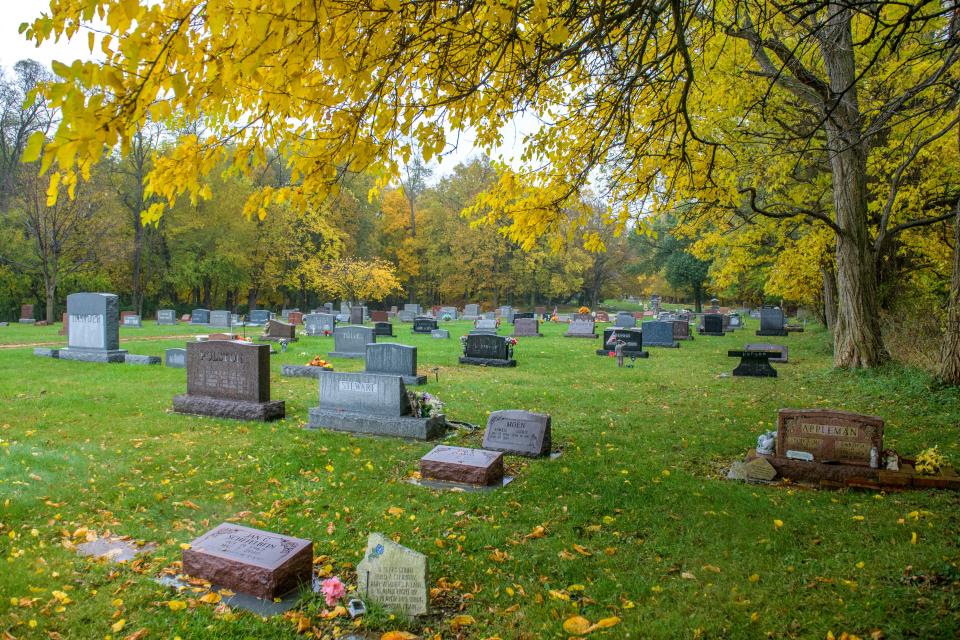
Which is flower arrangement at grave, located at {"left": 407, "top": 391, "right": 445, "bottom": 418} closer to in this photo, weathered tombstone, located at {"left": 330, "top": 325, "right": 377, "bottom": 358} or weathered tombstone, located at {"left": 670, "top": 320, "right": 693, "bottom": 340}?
weathered tombstone, located at {"left": 330, "top": 325, "right": 377, "bottom": 358}

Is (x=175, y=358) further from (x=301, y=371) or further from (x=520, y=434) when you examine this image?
(x=520, y=434)

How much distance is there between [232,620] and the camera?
12.7 feet

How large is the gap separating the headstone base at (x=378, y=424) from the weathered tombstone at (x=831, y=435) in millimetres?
4721

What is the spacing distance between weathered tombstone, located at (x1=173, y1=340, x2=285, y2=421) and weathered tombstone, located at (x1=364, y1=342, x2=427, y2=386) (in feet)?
10.1

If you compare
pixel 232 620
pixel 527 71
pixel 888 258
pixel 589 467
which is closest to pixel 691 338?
pixel 888 258

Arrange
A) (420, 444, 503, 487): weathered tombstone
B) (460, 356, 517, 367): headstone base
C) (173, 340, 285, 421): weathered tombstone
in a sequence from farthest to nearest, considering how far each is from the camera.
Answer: (460, 356, 517, 367): headstone base
(173, 340, 285, 421): weathered tombstone
(420, 444, 503, 487): weathered tombstone

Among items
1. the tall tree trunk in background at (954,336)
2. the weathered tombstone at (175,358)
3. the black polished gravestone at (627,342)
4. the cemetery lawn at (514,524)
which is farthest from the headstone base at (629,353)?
the weathered tombstone at (175,358)

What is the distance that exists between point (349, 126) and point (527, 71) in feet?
5.93

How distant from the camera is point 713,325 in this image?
3089cm

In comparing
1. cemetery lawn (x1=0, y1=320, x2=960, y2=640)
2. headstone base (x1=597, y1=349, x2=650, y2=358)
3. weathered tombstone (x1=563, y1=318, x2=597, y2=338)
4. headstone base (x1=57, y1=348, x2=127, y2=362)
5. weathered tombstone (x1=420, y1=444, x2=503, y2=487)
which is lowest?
cemetery lawn (x1=0, y1=320, x2=960, y2=640)

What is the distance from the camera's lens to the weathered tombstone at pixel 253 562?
4.14 meters

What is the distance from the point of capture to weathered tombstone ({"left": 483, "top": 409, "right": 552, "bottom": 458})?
793 centimetres

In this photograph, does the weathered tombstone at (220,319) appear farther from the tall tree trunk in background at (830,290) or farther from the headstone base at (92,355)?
the tall tree trunk in background at (830,290)

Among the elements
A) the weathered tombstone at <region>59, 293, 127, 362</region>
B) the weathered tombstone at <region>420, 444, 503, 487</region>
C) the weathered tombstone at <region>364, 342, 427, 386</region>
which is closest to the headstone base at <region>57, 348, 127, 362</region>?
the weathered tombstone at <region>59, 293, 127, 362</region>
